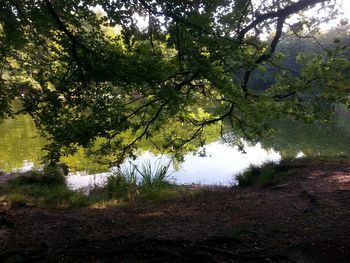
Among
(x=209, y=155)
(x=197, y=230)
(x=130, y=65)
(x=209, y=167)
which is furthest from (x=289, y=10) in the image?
(x=209, y=167)

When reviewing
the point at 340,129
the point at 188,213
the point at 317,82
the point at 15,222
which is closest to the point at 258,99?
the point at 317,82

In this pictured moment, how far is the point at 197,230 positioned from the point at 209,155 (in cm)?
438

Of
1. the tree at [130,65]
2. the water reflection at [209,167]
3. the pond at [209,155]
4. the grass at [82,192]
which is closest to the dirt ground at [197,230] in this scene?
the grass at [82,192]

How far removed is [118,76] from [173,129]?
457 centimetres

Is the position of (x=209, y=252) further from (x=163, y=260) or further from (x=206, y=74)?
(x=206, y=74)

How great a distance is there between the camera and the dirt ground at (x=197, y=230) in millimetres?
5133

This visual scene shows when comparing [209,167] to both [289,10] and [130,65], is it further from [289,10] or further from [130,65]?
[130,65]

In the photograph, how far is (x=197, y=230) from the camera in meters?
6.03

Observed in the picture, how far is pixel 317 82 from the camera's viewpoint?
589cm

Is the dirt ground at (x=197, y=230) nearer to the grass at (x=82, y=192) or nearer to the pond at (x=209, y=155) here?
the grass at (x=82, y=192)

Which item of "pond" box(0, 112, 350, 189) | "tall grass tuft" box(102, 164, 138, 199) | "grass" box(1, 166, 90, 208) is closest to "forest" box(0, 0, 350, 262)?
"grass" box(1, 166, 90, 208)

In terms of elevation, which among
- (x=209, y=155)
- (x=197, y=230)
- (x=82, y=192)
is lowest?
(x=197, y=230)

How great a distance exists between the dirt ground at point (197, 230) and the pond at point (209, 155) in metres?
2.88

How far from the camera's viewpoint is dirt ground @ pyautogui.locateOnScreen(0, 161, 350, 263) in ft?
16.8
